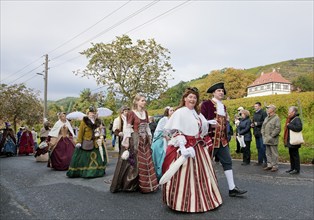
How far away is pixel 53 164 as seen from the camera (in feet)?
30.7

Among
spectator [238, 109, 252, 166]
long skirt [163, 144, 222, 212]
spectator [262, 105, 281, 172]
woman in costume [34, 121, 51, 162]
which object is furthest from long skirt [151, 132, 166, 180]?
woman in costume [34, 121, 51, 162]

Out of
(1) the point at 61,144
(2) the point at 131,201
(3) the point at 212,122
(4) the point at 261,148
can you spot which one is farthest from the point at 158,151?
(1) the point at 61,144

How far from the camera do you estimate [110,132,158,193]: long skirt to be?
5625 mm

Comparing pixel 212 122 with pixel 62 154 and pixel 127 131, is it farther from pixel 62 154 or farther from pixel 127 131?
pixel 62 154

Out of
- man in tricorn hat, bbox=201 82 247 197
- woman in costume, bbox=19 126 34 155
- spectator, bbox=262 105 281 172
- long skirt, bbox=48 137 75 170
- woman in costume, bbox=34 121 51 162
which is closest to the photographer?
man in tricorn hat, bbox=201 82 247 197

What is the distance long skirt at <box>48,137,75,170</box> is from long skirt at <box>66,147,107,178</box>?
1.94m

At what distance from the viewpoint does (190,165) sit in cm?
436

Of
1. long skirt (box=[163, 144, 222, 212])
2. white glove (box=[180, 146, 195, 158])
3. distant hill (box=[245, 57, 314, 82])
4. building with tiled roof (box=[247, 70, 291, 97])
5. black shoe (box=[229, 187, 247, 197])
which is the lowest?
black shoe (box=[229, 187, 247, 197])

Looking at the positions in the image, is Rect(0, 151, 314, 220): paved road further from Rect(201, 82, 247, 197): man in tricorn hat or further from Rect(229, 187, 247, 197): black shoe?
Rect(201, 82, 247, 197): man in tricorn hat

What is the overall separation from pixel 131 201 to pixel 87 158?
279cm

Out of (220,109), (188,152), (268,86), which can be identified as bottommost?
(188,152)

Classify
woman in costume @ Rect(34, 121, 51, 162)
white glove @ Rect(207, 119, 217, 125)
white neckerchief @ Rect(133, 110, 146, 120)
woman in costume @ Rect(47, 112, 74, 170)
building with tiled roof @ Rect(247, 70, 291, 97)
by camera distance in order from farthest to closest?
building with tiled roof @ Rect(247, 70, 291, 97), woman in costume @ Rect(34, 121, 51, 162), woman in costume @ Rect(47, 112, 74, 170), white neckerchief @ Rect(133, 110, 146, 120), white glove @ Rect(207, 119, 217, 125)

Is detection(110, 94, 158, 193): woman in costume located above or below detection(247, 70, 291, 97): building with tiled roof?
below

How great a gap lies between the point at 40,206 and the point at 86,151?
269cm
